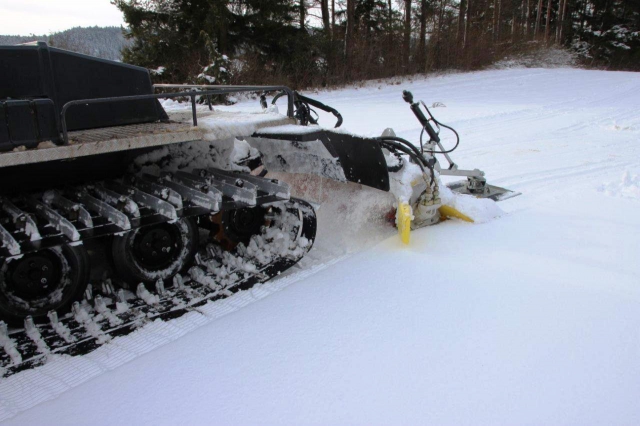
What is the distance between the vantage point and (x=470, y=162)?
643 centimetres

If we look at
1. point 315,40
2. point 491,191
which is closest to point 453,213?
point 491,191

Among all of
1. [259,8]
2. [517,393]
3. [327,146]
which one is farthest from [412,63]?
[517,393]

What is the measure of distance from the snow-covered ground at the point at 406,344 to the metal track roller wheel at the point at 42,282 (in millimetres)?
440

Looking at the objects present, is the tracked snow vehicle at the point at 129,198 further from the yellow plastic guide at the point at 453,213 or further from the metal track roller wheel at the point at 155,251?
the yellow plastic guide at the point at 453,213

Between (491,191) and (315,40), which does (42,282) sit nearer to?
(491,191)

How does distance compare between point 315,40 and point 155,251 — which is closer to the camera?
point 155,251

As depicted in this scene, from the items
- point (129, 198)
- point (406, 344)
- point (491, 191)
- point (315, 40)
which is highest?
point (315, 40)

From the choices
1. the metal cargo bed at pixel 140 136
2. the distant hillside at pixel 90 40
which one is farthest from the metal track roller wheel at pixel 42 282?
the distant hillside at pixel 90 40

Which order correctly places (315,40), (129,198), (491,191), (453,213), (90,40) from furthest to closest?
(90,40) < (315,40) < (491,191) < (453,213) < (129,198)

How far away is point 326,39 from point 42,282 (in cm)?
1781

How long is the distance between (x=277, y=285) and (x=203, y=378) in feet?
3.14

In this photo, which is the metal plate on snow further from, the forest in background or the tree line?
the tree line

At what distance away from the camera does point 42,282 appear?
2666mm

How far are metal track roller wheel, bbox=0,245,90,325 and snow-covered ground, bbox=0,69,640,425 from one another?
1.44 ft
